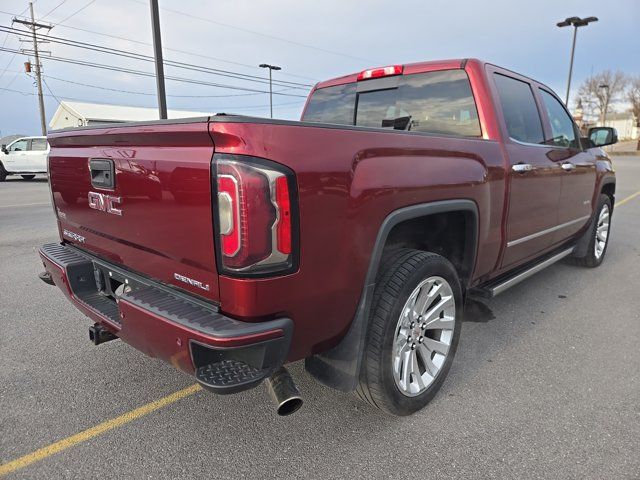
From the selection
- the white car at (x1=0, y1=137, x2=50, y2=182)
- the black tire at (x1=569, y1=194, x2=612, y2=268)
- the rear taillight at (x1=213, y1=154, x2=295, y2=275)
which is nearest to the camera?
the rear taillight at (x1=213, y1=154, x2=295, y2=275)

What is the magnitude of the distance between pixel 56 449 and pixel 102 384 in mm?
588

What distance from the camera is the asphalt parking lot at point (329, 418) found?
6.88 ft

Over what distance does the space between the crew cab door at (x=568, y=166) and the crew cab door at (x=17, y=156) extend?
1969 centimetres

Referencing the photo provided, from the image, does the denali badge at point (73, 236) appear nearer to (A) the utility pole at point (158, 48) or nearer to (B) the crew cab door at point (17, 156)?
(A) the utility pole at point (158, 48)

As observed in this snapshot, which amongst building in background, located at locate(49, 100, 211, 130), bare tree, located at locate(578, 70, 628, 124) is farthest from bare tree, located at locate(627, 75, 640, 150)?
building in background, located at locate(49, 100, 211, 130)

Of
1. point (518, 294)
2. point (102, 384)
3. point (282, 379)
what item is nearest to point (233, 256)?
point (282, 379)

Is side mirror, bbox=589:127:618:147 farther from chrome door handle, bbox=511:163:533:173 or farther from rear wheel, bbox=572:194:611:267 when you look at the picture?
chrome door handle, bbox=511:163:533:173

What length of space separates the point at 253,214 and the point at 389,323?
3.03 ft

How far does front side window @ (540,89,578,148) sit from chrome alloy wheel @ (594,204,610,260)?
141cm

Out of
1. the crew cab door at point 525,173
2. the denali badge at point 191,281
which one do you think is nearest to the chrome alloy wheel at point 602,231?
the crew cab door at point 525,173

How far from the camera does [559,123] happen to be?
4156 mm

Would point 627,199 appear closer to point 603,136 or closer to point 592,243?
point 592,243

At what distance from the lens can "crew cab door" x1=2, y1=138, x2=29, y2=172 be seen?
18078 millimetres

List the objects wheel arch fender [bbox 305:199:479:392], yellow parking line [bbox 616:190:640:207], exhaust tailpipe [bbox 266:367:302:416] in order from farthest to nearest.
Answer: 1. yellow parking line [bbox 616:190:640:207]
2. wheel arch fender [bbox 305:199:479:392]
3. exhaust tailpipe [bbox 266:367:302:416]
